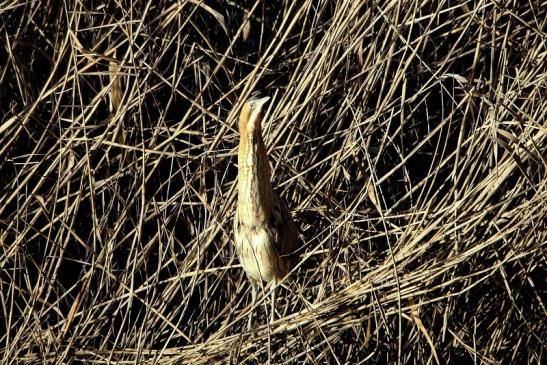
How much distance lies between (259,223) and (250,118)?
31 centimetres

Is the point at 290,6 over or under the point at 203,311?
over

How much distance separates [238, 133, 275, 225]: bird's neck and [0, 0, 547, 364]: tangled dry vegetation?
11 centimetres

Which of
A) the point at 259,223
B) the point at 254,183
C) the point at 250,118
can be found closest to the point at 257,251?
the point at 259,223

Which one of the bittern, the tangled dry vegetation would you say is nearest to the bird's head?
the bittern

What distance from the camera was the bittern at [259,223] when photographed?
262 cm

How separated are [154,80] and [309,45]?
1.43ft

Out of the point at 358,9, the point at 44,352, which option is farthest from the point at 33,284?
the point at 358,9

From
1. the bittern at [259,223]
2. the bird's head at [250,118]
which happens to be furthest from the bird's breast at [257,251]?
the bird's head at [250,118]

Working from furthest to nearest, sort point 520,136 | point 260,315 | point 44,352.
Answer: point 260,315 < point 44,352 < point 520,136

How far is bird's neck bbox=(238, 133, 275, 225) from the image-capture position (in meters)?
2.60

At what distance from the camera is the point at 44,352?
2.68 metres

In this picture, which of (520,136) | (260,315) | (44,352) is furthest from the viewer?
(260,315)

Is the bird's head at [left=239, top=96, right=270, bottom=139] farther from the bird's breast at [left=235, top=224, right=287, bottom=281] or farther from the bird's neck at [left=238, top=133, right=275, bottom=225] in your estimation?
the bird's breast at [left=235, top=224, right=287, bottom=281]

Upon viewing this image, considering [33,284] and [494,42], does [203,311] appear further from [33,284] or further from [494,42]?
[494,42]
